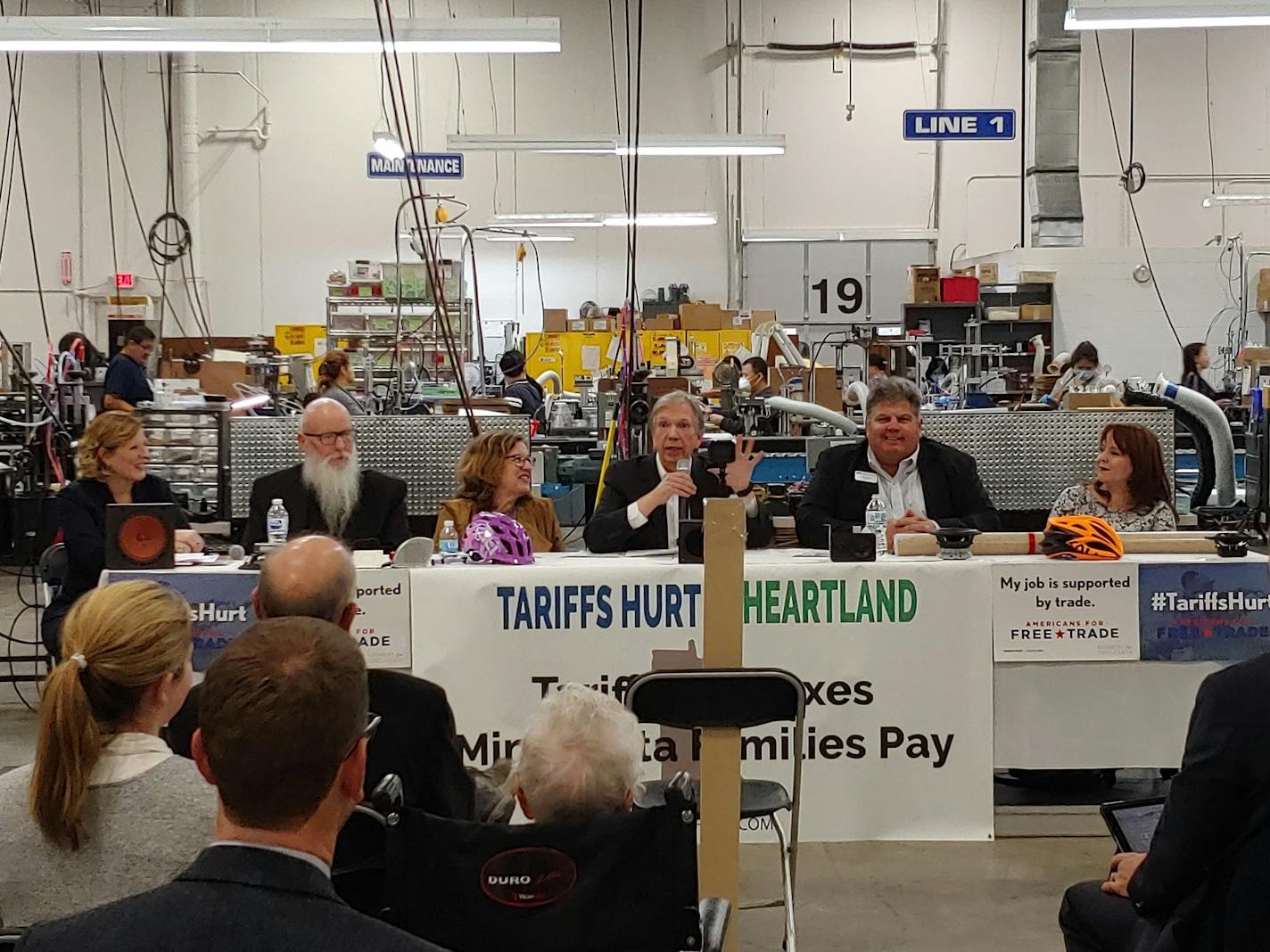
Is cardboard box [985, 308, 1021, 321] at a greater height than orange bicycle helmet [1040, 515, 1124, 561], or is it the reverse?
cardboard box [985, 308, 1021, 321]

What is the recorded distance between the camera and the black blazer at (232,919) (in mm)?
1037

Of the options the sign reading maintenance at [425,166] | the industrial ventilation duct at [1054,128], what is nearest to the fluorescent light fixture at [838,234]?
the industrial ventilation duct at [1054,128]

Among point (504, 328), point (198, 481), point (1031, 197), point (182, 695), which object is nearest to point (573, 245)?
point (504, 328)

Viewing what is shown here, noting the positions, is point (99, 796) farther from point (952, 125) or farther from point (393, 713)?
point (952, 125)

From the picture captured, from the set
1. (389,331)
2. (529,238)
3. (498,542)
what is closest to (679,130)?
(529,238)

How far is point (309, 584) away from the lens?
2416 mm

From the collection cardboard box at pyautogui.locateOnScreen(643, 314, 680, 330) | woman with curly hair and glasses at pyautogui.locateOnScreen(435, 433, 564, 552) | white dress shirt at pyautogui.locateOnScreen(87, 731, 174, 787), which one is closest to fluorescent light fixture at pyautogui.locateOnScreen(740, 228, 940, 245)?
cardboard box at pyautogui.locateOnScreen(643, 314, 680, 330)

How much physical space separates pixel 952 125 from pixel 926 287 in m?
3.07

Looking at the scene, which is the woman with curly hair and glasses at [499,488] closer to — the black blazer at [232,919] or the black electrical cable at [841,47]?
the black blazer at [232,919]

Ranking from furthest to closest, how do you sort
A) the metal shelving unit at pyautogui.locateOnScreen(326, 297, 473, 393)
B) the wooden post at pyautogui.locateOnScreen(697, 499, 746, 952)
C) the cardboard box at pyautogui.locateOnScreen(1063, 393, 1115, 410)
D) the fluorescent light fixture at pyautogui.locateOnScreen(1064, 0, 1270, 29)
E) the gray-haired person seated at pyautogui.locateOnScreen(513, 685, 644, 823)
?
the metal shelving unit at pyautogui.locateOnScreen(326, 297, 473, 393), the fluorescent light fixture at pyautogui.locateOnScreen(1064, 0, 1270, 29), the cardboard box at pyautogui.locateOnScreen(1063, 393, 1115, 410), the wooden post at pyautogui.locateOnScreen(697, 499, 746, 952), the gray-haired person seated at pyautogui.locateOnScreen(513, 685, 644, 823)

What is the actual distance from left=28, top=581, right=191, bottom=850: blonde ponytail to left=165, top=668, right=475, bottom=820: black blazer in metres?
0.41

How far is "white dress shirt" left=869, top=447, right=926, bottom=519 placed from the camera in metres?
4.70

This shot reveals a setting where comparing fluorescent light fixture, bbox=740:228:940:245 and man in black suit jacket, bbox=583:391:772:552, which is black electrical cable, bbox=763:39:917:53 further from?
man in black suit jacket, bbox=583:391:772:552

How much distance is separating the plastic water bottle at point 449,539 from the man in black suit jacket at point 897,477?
113cm
